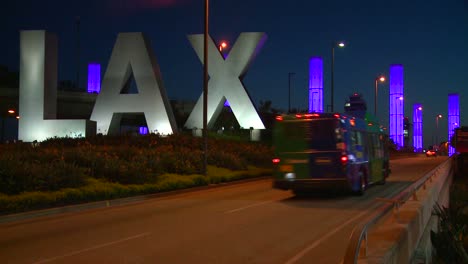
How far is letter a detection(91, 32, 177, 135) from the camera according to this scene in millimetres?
43344

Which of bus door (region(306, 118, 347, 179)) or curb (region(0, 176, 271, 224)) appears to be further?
bus door (region(306, 118, 347, 179))

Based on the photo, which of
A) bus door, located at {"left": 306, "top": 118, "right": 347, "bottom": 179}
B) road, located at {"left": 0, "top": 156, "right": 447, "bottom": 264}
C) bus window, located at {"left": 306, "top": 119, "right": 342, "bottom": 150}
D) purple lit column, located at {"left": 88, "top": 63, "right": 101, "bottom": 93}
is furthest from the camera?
purple lit column, located at {"left": 88, "top": 63, "right": 101, "bottom": 93}

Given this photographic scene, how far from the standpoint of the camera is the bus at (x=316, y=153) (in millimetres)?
18750

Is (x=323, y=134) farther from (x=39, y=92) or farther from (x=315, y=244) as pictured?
(x=39, y=92)

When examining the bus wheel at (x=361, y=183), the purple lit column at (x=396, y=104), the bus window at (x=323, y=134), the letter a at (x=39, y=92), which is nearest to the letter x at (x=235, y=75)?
the letter a at (x=39, y=92)

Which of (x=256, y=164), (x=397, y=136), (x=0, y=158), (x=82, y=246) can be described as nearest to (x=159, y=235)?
(x=82, y=246)

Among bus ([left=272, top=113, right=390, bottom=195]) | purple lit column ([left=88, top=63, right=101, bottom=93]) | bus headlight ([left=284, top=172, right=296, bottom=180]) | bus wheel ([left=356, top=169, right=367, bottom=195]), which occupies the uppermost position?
purple lit column ([left=88, top=63, right=101, bottom=93])

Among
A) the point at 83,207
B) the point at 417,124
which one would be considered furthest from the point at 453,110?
the point at 83,207

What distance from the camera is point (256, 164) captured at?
41500mm

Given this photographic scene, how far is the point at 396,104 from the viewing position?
304 feet

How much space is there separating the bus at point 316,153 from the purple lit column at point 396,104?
238ft

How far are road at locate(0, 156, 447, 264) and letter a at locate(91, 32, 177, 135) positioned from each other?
24037 mm

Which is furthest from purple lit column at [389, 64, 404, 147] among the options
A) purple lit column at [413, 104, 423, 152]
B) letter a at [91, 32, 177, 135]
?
letter a at [91, 32, 177, 135]

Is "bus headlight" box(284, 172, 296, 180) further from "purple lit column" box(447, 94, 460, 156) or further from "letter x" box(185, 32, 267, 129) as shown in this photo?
"purple lit column" box(447, 94, 460, 156)
